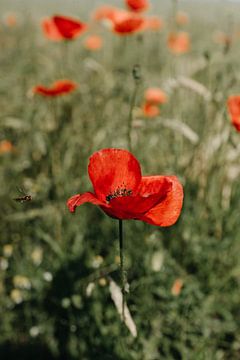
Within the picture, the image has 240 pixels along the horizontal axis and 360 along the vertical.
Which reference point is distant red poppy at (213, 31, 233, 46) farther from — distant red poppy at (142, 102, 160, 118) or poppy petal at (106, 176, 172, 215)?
poppy petal at (106, 176, 172, 215)

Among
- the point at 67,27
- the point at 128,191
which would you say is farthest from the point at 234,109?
the point at 67,27

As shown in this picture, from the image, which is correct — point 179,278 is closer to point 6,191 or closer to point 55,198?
point 55,198

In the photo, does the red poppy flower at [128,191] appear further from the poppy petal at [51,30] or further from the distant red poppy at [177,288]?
the poppy petal at [51,30]

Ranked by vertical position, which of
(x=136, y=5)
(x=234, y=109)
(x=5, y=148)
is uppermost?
(x=136, y=5)

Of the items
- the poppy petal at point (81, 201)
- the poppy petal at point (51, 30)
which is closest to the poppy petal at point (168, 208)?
the poppy petal at point (81, 201)

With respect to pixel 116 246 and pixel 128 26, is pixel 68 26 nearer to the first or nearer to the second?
pixel 128 26

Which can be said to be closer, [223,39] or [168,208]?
[168,208]

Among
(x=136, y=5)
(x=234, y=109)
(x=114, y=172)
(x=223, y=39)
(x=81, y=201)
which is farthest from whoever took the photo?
(x=223, y=39)

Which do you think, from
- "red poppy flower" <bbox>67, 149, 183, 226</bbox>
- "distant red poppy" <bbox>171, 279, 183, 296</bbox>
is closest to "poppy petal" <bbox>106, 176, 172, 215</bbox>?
"red poppy flower" <bbox>67, 149, 183, 226</bbox>
